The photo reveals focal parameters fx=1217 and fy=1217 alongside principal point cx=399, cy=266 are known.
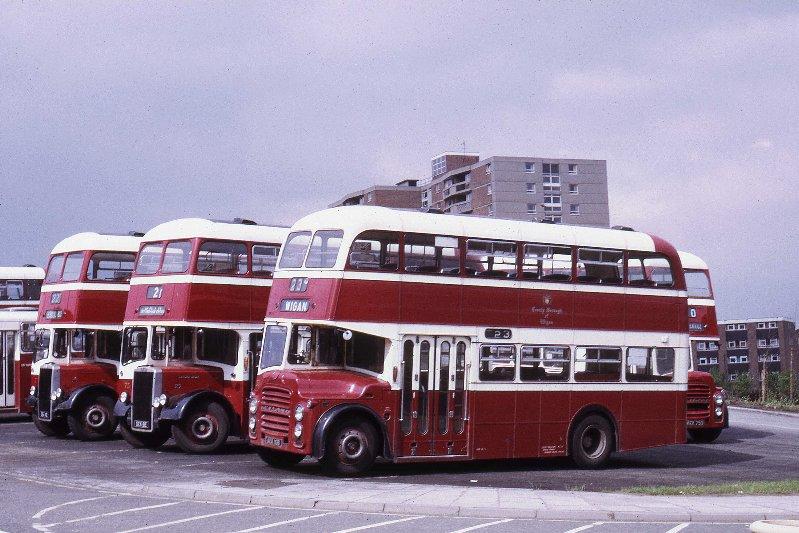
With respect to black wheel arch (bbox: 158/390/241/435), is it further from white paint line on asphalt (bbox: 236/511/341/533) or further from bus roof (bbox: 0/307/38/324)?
bus roof (bbox: 0/307/38/324)

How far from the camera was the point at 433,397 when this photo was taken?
20250mm

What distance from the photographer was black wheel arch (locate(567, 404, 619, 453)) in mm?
21891

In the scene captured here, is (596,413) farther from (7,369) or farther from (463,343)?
(7,369)

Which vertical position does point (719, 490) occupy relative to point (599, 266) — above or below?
below

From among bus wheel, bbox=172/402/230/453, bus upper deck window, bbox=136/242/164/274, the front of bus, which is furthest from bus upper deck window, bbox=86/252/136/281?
the front of bus

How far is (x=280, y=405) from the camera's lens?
1941 cm

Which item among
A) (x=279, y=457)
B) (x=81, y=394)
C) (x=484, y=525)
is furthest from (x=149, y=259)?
(x=484, y=525)

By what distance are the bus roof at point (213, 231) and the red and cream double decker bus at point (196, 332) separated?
0.08 feet

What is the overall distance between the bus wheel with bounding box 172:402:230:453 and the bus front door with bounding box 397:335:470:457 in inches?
220

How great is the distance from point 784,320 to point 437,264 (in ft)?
416

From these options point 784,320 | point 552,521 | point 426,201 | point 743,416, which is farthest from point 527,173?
point 552,521

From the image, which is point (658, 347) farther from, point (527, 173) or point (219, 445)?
point (527, 173)

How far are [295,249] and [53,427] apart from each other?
11097 mm

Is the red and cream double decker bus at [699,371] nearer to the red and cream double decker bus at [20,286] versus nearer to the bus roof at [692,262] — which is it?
the bus roof at [692,262]
